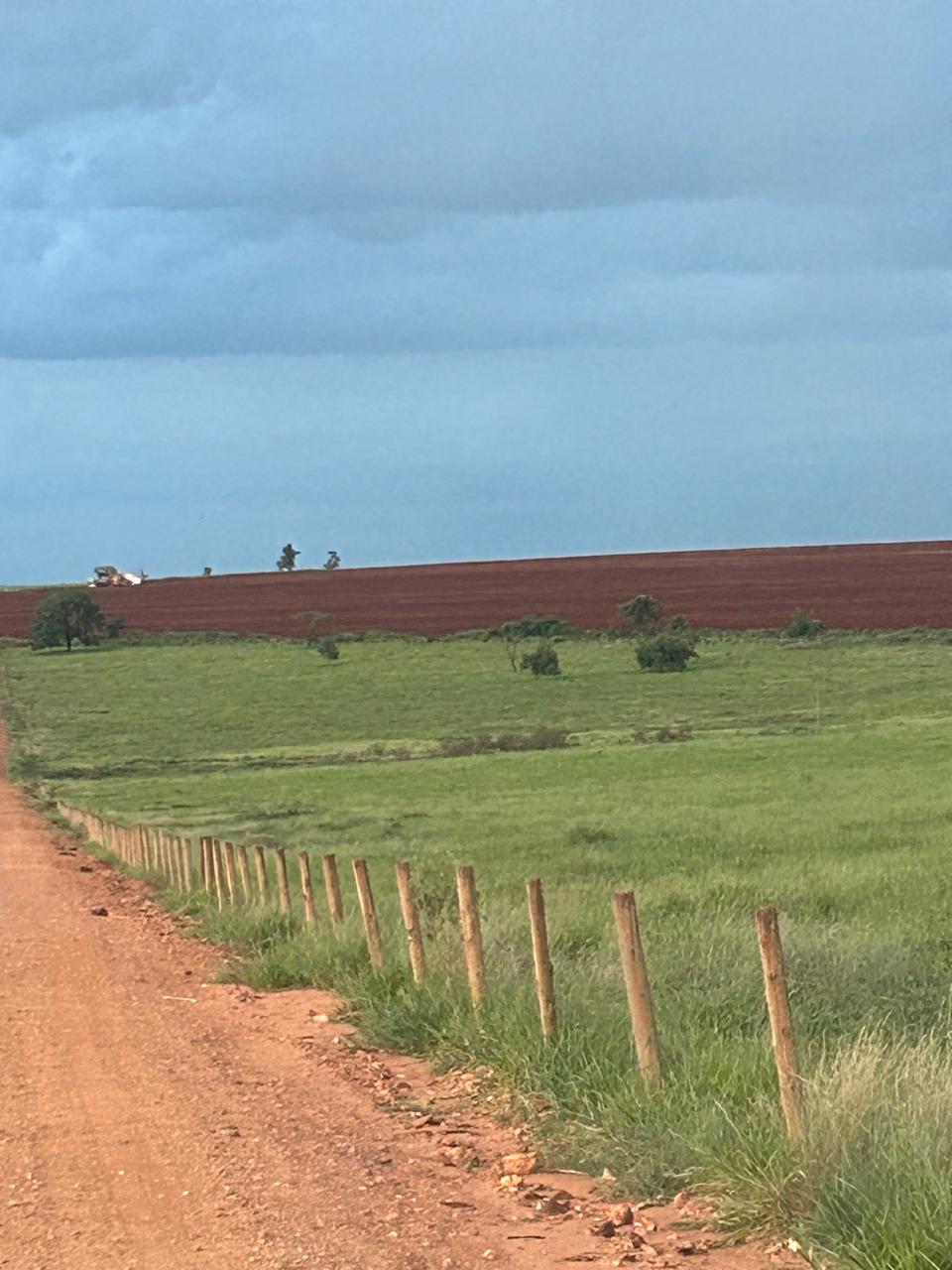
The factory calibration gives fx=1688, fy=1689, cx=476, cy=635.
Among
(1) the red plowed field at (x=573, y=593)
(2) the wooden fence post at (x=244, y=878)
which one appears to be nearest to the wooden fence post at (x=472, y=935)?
(2) the wooden fence post at (x=244, y=878)

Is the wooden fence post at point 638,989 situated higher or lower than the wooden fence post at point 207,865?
higher

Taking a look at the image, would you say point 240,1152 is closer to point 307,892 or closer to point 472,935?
point 472,935

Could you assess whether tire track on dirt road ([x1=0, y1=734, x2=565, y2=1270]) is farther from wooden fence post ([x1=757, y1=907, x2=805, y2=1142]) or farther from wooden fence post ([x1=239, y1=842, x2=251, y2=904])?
wooden fence post ([x1=239, y1=842, x2=251, y2=904])

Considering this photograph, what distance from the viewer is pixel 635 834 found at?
26953mm

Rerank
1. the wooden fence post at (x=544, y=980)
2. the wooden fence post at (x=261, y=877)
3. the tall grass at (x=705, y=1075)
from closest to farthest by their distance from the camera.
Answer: the tall grass at (x=705, y=1075) < the wooden fence post at (x=544, y=980) < the wooden fence post at (x=261, y=877)

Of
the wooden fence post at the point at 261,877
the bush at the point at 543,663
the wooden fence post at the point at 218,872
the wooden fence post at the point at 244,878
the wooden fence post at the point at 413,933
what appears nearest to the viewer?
the wooden fence post at the point at 413,933

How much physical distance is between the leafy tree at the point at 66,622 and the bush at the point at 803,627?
38.0 meters

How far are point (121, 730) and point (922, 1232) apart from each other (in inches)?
2143

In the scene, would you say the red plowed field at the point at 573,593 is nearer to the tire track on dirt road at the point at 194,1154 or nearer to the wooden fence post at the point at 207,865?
the wooden fence post at the point at 207,865

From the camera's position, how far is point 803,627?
75250 millimetres

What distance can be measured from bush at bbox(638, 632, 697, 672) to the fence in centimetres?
4342

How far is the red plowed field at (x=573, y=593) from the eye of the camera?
86.4 metres

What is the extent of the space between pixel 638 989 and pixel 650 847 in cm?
1692

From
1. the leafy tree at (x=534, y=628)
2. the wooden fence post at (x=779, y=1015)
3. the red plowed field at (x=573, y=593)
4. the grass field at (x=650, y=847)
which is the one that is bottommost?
the grass field at (x=650, y=847)
